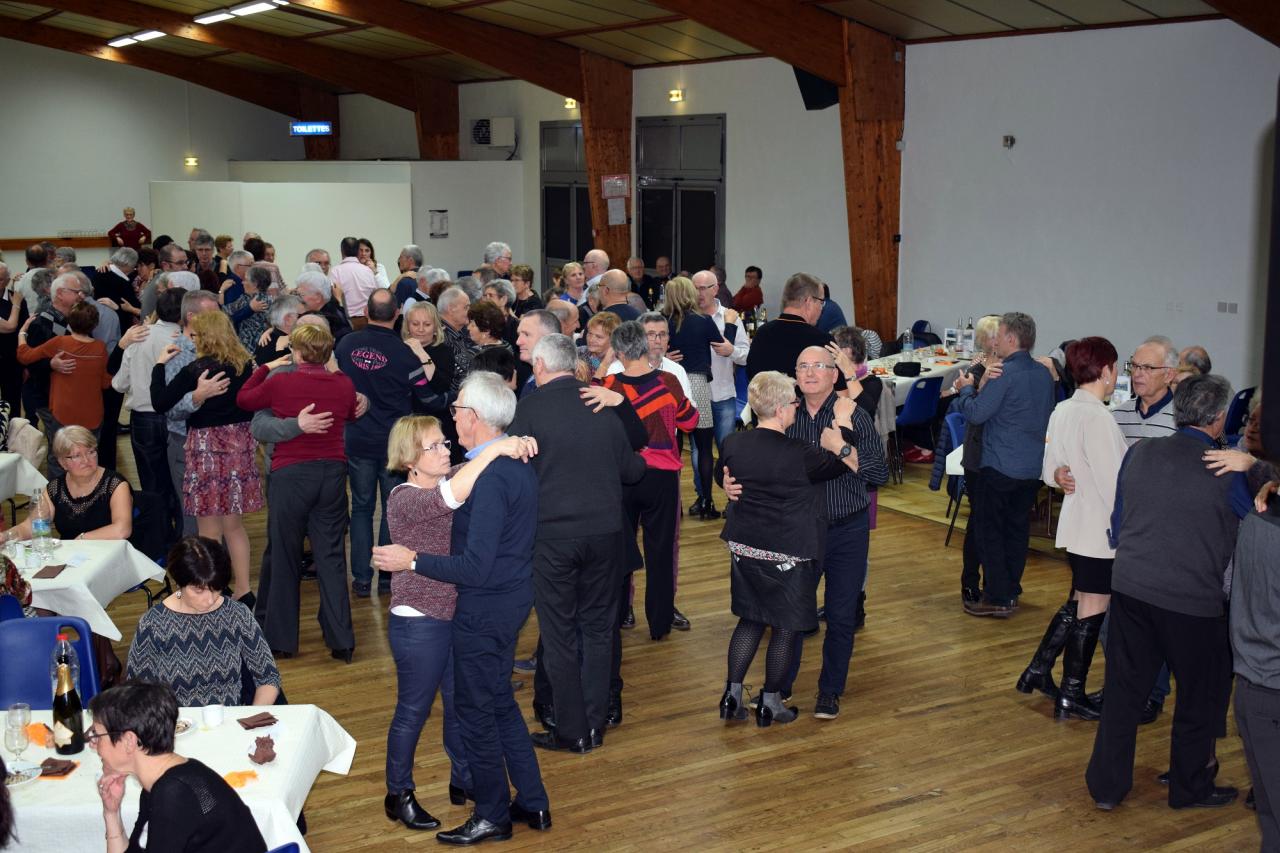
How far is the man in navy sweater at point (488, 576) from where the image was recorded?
3.74m

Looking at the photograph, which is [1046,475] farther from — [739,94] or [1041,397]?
[739,94]

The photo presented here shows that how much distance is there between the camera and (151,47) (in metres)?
20.5

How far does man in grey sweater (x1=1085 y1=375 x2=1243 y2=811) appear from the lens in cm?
406

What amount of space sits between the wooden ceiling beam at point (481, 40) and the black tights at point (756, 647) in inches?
390

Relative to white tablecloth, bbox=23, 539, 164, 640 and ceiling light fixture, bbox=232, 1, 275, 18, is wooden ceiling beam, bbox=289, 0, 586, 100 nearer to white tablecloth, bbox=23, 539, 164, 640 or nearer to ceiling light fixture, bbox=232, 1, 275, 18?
ceiling light fixture, bbox=232, 1, 275, 18

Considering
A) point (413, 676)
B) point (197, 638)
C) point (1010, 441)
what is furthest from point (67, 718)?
point (1010, 441)

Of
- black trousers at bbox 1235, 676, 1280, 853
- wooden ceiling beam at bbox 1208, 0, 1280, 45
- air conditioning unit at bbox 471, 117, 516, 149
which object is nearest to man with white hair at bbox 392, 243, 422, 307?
wooden ceiling beam at bbox 1208, 0, 1280, 45

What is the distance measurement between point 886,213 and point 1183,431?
26.0ft

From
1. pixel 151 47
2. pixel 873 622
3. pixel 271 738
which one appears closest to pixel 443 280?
pixel 873 622

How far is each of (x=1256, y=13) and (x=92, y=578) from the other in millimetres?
7060

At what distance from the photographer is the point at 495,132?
18.2m

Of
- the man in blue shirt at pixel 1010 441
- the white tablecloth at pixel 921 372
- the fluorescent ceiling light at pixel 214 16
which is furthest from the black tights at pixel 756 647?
the fluorescent ceiling light at pixel 214 16

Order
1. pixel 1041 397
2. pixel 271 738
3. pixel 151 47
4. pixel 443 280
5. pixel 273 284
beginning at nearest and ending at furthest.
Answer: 1. pixel 271 738
2. pixel 1041 397
3. pixel 443 280
4. pixel 273 284
5. pixel 151 47

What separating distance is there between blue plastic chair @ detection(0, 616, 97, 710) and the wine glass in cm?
53
